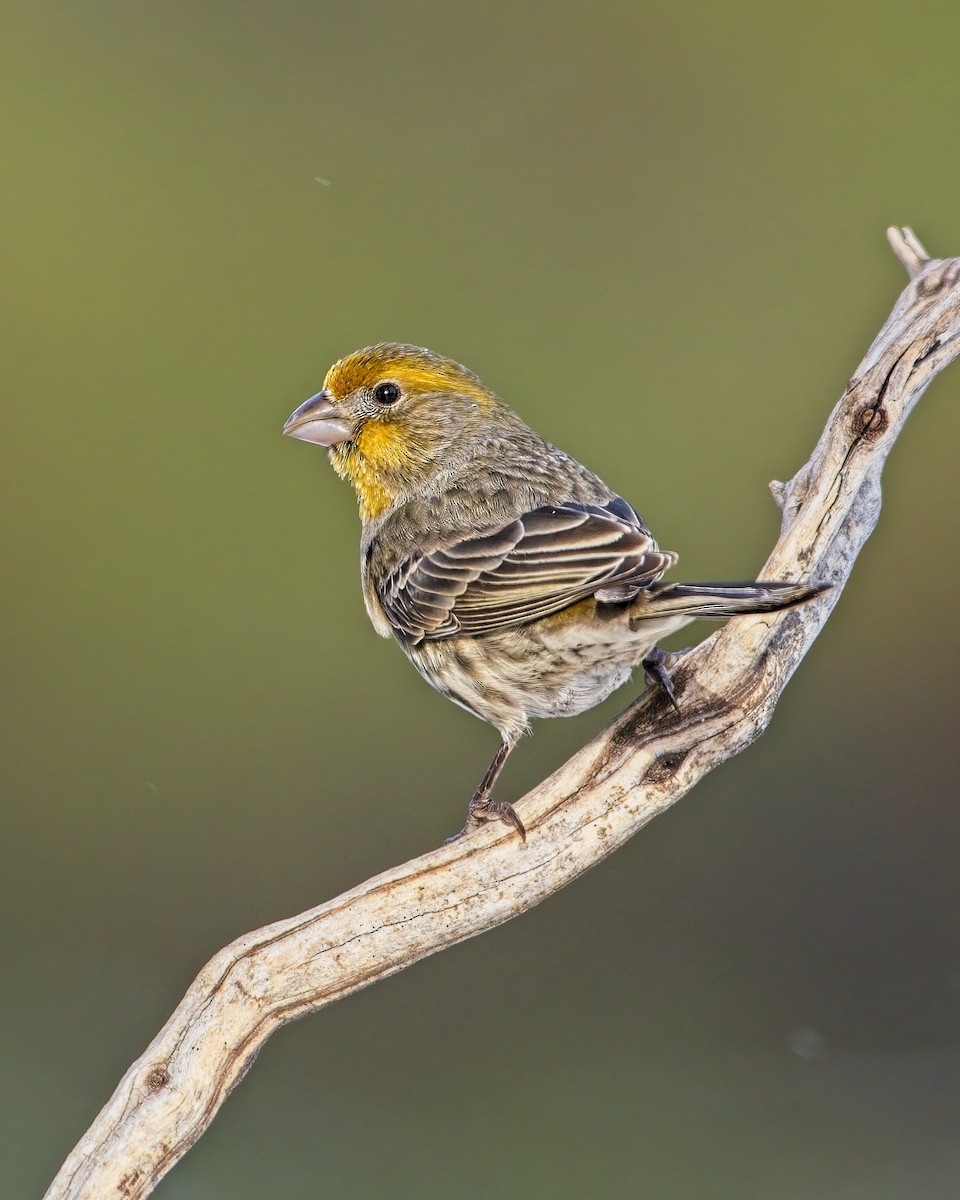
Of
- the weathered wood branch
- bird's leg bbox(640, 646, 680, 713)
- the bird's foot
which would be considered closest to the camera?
the weathered wood branch

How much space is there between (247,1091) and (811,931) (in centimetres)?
332

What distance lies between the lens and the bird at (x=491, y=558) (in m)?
3.86

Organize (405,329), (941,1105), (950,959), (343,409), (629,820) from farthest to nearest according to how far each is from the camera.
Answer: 1. (405,329)
2. (950,959)
3. (941,1105)
4. (343,409)
5. (629,820)

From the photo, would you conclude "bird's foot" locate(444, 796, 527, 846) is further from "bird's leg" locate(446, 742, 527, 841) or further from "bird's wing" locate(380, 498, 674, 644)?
"bird's wing" locate(380, 498, 674, 644)

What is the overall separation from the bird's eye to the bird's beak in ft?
0.48

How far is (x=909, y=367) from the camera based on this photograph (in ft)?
14.9

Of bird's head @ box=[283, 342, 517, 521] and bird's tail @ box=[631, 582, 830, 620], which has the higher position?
bird's head @ box=[283, 342, 517, 521]

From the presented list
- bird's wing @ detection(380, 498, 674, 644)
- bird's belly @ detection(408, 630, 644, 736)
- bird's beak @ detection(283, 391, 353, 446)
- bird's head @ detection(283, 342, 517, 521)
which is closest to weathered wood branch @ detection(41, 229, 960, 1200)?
bird's belly @ detection(408, 630, 644, 736)

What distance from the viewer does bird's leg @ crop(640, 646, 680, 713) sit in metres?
4.17

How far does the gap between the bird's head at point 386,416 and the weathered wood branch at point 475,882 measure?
1369mm

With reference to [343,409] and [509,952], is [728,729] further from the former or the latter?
[509,952]

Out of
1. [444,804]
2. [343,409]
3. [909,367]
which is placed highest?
[343,409]

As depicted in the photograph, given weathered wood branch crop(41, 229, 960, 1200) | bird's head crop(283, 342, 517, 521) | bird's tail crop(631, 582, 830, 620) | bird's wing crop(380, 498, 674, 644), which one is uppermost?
bird's head crop(283, 342, 517, 521)

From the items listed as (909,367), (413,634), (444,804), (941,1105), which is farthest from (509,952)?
(909,367)
